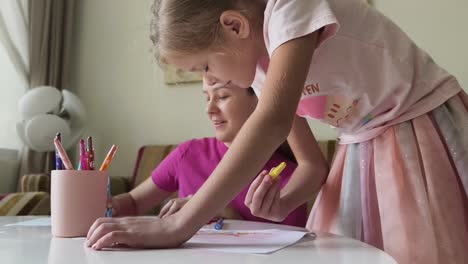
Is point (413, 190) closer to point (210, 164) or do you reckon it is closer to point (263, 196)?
Result: point (263, 196)

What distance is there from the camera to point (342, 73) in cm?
94

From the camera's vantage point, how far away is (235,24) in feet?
3.05

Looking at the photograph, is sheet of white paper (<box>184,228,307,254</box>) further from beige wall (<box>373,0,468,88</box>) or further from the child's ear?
beige wall (<box>373,0,468,88</box>)

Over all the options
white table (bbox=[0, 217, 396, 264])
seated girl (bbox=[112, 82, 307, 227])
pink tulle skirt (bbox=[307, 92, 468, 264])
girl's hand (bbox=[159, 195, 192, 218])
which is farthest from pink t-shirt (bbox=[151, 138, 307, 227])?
white table (bbox=[0, 217, 396, 264])

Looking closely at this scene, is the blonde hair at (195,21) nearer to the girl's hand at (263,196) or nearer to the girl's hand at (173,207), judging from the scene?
the girl's hand at (263,196)

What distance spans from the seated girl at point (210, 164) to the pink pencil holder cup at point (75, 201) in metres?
0.52

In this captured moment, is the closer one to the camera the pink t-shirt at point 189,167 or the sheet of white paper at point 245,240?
the sheet of white paper at point 245,240

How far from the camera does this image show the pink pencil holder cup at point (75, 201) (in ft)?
2.88

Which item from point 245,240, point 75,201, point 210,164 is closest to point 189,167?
point 210,164

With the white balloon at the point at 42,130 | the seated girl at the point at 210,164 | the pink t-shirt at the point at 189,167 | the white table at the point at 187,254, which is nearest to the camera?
the white table at the point at 187,254

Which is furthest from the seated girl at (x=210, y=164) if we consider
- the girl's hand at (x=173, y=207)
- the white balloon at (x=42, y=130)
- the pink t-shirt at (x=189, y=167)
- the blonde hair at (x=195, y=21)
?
the white balloon at (x=42, y=130)

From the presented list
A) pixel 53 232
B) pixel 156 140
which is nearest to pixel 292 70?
pixel 53 232

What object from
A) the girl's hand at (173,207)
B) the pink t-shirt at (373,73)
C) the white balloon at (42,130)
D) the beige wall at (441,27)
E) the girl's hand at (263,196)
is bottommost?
the girl's hand at (173,207)

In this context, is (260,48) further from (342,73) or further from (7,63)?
(7,63)
